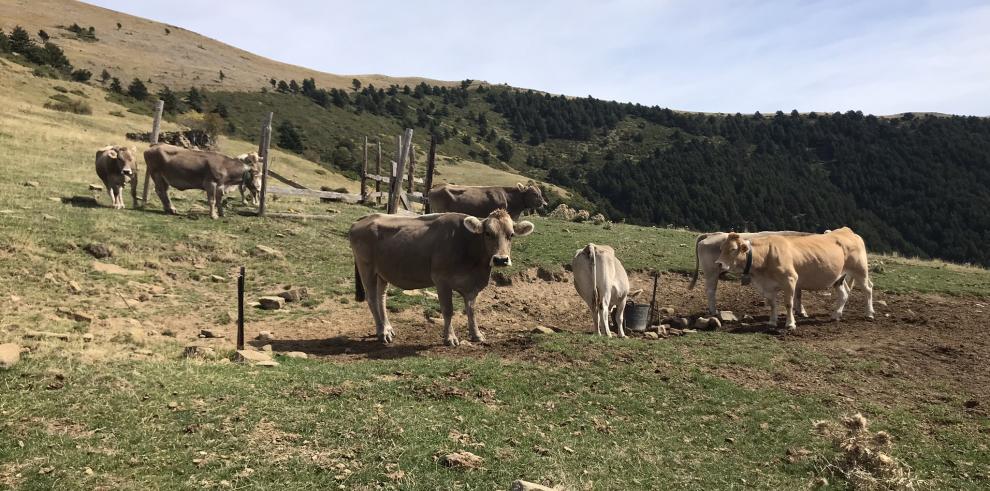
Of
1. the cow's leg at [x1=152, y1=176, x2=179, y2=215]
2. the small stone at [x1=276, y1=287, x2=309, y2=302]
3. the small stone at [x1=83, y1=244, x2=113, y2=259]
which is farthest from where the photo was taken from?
the cow's leg at [x1=152, y1=176, x2=179, y2=215]

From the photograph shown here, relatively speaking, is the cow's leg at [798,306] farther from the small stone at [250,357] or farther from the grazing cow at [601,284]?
the small stone at [250,357]

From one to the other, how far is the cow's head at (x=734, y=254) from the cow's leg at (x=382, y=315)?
6971 millimetres

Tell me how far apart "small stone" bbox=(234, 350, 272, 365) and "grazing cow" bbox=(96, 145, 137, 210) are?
1218 centimetres

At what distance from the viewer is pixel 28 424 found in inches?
205

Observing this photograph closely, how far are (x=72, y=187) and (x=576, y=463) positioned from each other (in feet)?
64.9

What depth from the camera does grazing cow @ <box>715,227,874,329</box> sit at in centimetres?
1214

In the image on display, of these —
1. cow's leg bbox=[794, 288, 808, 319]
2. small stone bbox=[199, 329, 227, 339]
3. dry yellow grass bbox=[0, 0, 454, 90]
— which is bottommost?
small stone bbox=[199, 329, 227, 339]

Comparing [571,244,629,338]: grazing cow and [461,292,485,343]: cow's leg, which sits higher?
[571,244,629,338]: grazing cow

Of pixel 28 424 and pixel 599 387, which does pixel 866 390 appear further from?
pixel 28 424

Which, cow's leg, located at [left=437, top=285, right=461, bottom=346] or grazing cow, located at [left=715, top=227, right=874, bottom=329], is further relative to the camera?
grazing cow, located at [left=715, top=227, right=874, bottom=329]

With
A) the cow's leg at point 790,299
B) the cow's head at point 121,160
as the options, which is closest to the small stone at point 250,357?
the cow's leg at point 790,299

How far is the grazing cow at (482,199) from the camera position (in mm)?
19391

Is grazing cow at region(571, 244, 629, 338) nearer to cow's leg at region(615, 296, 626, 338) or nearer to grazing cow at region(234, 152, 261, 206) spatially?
cow's leg at region(615, 296, 626, 338)

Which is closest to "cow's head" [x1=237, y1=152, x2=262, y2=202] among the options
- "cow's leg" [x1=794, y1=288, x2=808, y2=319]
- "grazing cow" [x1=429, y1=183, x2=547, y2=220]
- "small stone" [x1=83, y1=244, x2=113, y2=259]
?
"grazing cow" [x1=429, y1=183, x2=547, y2=220]
